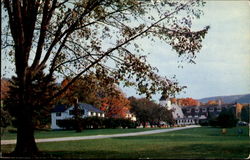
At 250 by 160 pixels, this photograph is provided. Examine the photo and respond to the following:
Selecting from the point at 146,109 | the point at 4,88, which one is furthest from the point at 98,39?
the point at 146,109

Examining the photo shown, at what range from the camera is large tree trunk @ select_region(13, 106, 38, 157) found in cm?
1091

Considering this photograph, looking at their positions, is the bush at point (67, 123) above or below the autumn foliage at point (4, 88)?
below

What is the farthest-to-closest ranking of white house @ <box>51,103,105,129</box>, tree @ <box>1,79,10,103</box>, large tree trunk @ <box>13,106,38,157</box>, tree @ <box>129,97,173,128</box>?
white house @ <box>51,103,105,129</box>
tree @ <box>129,97,173,128</box>
large tree trunk @ <box>13,106,38,157</box>
tree @ <box>1,79,10,103</box>

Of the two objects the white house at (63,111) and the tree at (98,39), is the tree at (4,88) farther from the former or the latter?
the white house at (63,111)

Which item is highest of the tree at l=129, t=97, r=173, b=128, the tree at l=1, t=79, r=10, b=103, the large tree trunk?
the tree at l=1, t=79, r=10, b=103

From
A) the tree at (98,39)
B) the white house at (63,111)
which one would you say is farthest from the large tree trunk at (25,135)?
the white house at (63,111)

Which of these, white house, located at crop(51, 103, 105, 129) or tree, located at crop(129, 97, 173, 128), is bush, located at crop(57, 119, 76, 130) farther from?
tree, located at crop(129, 97, 173, 128)

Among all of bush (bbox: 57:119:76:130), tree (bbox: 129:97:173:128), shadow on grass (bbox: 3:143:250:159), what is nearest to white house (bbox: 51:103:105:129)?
bush (bbox: 57:119:76:130)

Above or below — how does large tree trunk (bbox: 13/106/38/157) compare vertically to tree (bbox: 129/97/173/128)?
below

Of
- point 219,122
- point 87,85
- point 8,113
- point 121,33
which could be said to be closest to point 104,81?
point 87,85

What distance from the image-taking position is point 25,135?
11016mm

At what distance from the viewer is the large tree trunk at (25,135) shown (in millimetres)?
10906

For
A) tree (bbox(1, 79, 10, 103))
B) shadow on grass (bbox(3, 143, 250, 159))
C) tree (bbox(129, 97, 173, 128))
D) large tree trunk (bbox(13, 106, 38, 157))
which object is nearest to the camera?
shadow on grass (bbox(3, 143, 250, 159))

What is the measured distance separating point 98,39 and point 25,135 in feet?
14.2
